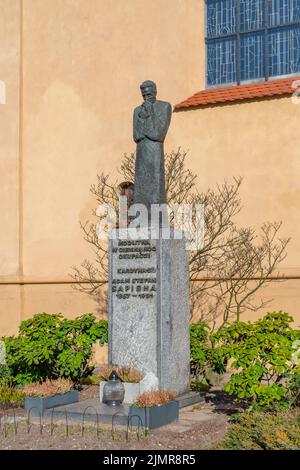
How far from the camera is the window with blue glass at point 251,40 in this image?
1450cm

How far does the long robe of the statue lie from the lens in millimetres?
9695

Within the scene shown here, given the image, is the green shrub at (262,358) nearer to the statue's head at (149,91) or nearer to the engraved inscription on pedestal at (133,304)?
the engraved inscription on pedestal at (133,304)

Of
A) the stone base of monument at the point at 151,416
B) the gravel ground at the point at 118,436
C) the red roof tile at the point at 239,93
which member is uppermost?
the red roof tile at the point at 239,93

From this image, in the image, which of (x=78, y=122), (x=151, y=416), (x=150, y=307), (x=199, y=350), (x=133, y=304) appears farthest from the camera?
(x=78, y=122)

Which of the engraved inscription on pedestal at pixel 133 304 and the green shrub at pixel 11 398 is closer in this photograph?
the engraved inscription on pedestal at pixel 133 304

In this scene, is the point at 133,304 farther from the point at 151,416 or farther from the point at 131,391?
the point at 151,416

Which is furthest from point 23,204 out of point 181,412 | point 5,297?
point 181,412

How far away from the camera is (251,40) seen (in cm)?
1495

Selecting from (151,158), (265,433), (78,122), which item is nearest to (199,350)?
(151,158)

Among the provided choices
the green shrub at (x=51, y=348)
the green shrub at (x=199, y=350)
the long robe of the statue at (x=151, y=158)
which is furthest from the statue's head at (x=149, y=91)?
the green shrub at (x=199, y=350)

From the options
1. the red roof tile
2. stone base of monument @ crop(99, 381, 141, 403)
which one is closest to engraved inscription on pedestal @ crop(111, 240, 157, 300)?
stone base of monument @ crop(99, 381, 141, 403)

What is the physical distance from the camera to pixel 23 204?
53.9 feet

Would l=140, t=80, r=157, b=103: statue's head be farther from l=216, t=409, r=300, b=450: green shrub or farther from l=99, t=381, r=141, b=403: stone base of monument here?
l=216, t=409, r=300, b=450: green shrub

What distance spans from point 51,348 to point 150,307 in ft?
5.15
